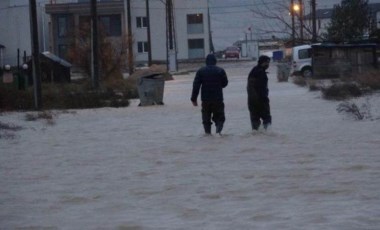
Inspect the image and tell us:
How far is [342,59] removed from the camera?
4400cm

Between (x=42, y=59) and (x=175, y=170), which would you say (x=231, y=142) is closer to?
(x=175, y=170)

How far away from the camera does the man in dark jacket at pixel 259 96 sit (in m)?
16.5

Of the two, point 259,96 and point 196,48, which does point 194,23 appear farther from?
point 259,96

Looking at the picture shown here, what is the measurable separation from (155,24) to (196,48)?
18.2 feet

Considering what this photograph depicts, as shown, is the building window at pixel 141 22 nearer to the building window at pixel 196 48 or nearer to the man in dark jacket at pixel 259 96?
the building window at pixel 196 48

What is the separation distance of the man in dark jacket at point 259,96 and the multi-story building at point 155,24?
252 feet

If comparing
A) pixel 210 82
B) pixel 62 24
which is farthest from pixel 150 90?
pixel 62 24

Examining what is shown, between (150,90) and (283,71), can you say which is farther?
(283,71)

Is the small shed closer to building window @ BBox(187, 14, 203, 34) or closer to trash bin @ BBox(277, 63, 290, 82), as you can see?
trash bin @ BBox(277, 63, 290, 82)

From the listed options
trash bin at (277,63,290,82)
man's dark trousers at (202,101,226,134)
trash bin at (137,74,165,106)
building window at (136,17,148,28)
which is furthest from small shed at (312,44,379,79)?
building window at (136,17,148,28)

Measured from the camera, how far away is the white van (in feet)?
162

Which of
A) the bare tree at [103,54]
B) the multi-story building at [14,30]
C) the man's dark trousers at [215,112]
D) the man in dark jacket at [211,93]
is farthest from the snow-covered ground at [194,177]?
the multi-story building at [14,30]

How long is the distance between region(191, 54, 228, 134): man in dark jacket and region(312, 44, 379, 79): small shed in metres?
27.5

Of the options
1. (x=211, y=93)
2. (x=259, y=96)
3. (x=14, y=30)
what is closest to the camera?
(x=211, y=93)
